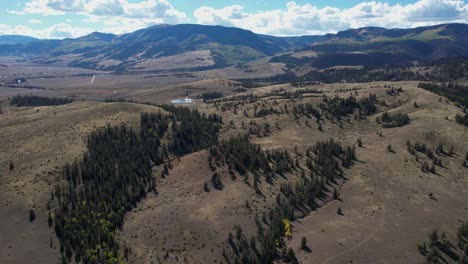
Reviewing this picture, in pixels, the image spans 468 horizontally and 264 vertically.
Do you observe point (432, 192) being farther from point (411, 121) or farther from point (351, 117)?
point (351, 117)

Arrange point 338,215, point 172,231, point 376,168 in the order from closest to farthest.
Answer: point 172,231 → point 338,215 → point 376,168

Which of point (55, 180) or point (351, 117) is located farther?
point (351, 117)

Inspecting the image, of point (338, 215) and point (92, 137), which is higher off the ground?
point (92, 137)

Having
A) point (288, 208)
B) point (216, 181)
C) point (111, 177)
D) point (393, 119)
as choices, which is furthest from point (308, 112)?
point (111, 177)

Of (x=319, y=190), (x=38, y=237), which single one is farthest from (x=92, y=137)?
(x=319, y=190)

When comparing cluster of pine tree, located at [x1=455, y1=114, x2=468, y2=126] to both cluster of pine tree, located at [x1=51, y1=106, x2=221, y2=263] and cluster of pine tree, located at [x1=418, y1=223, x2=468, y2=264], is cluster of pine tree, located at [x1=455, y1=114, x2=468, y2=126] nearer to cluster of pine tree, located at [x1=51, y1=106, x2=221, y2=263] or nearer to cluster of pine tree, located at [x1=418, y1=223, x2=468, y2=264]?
cluster of pine tree, located at [x1=418, y1=223, x2=468, y2=264]

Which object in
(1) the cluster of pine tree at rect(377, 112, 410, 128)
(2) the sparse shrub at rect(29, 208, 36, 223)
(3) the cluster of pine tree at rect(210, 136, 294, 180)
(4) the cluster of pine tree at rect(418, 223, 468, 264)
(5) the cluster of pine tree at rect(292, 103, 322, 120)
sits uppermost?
(5) the cluster of pine tree at rect(292, 103, 322, 120)

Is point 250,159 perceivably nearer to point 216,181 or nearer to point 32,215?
point 216,181

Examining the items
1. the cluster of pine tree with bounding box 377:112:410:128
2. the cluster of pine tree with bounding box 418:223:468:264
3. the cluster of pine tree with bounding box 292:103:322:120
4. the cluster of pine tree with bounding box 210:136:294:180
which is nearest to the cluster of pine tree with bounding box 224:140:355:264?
the cluster of pine tree with bounding box 210:136:294:180
